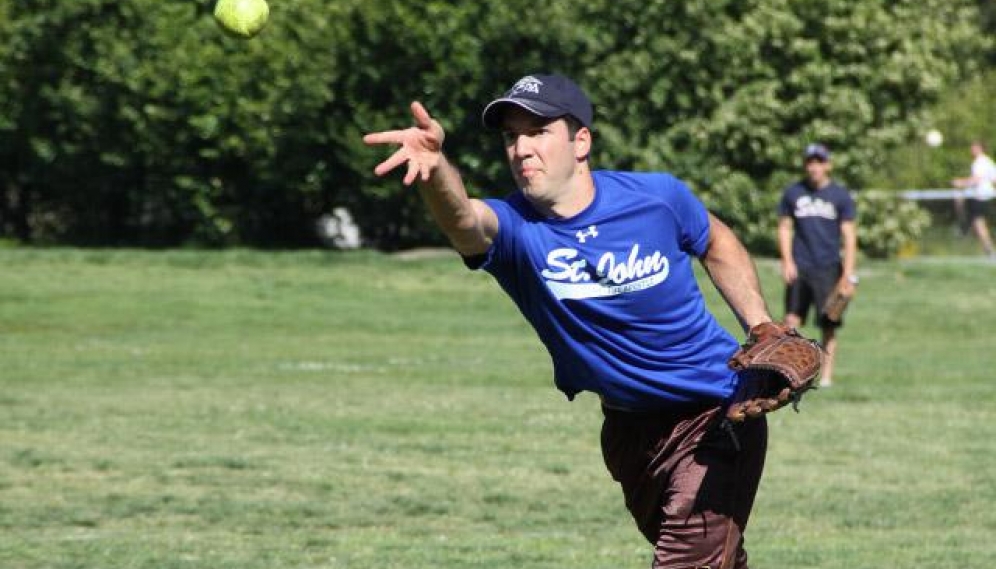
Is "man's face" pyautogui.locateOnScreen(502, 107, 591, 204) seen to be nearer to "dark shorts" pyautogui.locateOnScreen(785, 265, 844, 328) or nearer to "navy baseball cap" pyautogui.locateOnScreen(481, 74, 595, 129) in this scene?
"navy baseball cap" pyautogui.locateOnScreen(481, 74, 595, 129)

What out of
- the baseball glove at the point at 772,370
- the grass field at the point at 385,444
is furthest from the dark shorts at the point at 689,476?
the grass field at the point at 385,444

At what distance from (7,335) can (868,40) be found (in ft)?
50.7

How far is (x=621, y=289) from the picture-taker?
19.2 ft

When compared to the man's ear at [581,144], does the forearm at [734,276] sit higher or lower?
lower

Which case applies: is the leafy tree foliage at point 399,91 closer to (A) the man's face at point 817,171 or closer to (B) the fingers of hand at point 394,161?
(A) the man's face at point 817,171

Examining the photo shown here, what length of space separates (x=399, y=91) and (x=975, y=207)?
981 cm

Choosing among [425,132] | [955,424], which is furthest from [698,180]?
[425,132]

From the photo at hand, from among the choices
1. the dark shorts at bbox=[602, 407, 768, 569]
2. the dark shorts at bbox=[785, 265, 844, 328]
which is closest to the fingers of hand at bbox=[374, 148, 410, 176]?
the dark shorts at bbox=[602, 407, 768, 569]

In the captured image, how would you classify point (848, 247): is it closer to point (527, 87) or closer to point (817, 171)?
point (817, 171)

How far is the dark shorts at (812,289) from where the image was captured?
16.5 m

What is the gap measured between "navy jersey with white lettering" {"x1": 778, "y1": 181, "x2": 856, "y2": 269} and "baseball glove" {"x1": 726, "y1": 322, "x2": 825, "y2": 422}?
35.4 ft

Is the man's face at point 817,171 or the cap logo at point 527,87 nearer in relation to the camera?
the cap logo at point 527,87

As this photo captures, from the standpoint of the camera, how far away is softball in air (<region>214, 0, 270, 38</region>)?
734cm

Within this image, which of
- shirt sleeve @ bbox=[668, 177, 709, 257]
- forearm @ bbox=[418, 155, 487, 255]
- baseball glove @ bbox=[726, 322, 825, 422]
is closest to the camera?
forearm @ bbox=[418, 155, 487, 255]
